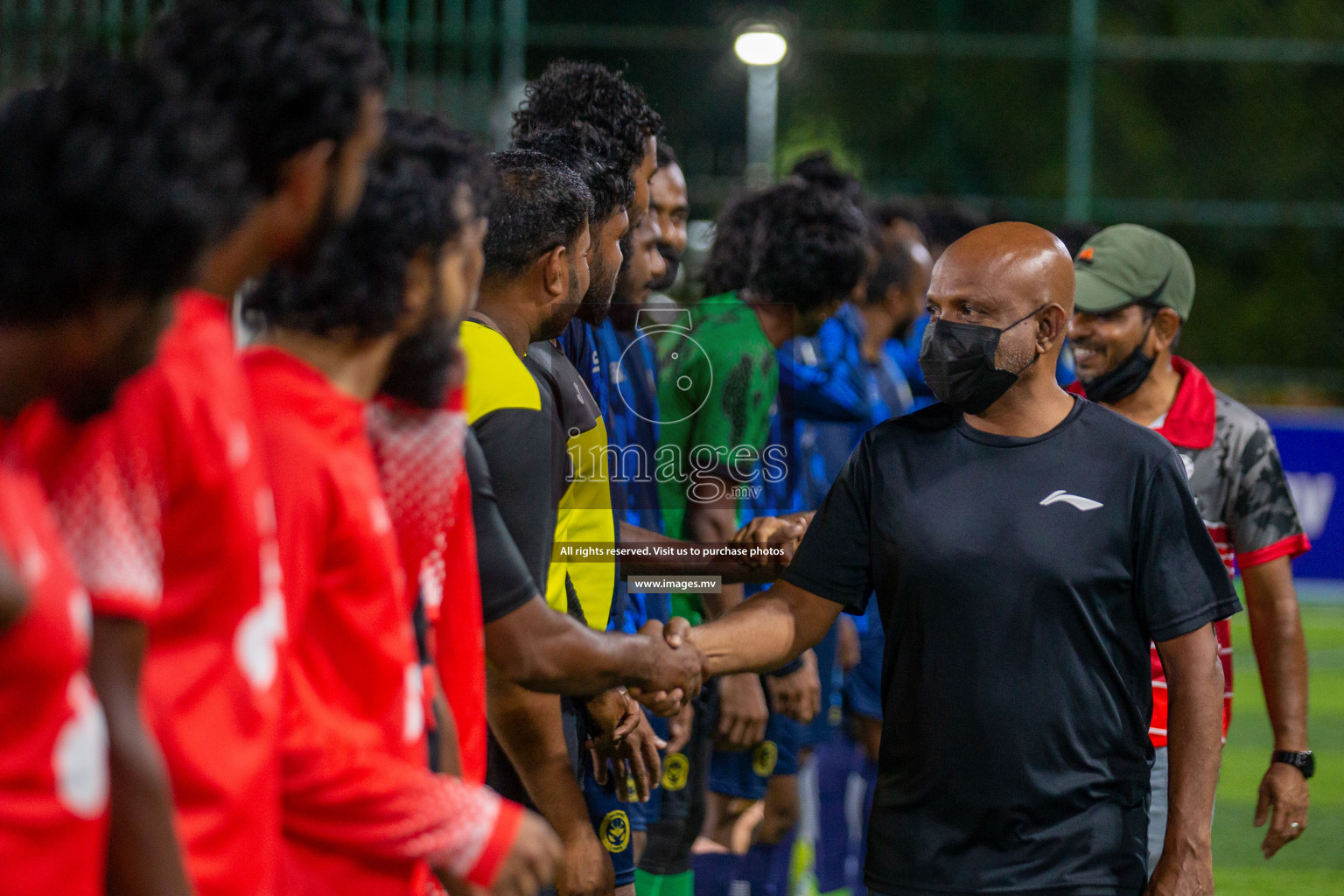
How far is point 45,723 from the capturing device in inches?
56.2

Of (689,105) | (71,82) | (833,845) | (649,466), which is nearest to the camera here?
(71,82)

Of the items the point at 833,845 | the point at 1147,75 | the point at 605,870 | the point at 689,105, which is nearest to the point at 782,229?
the point at 833,845

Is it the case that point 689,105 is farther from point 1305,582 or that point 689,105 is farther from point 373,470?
point 373,470

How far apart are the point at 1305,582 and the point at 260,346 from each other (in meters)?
13.5

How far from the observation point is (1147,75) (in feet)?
96.2

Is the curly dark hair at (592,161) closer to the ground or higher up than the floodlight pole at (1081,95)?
closer to the ground

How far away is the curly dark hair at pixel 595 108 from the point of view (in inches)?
160

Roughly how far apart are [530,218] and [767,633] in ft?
3.43

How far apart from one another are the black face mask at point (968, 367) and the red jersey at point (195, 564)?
5.81 feet

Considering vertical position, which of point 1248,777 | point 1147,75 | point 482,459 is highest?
point 1147,75

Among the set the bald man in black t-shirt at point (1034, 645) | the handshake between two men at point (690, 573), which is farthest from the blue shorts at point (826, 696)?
the bald man in black t-shirt at point (1034, 645)

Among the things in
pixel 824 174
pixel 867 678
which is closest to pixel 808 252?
pixel 824 174

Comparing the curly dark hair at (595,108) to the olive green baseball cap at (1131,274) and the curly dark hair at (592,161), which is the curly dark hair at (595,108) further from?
the olive green baseball cap at (1131,274)

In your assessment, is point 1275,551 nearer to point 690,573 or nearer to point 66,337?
point 690,573
